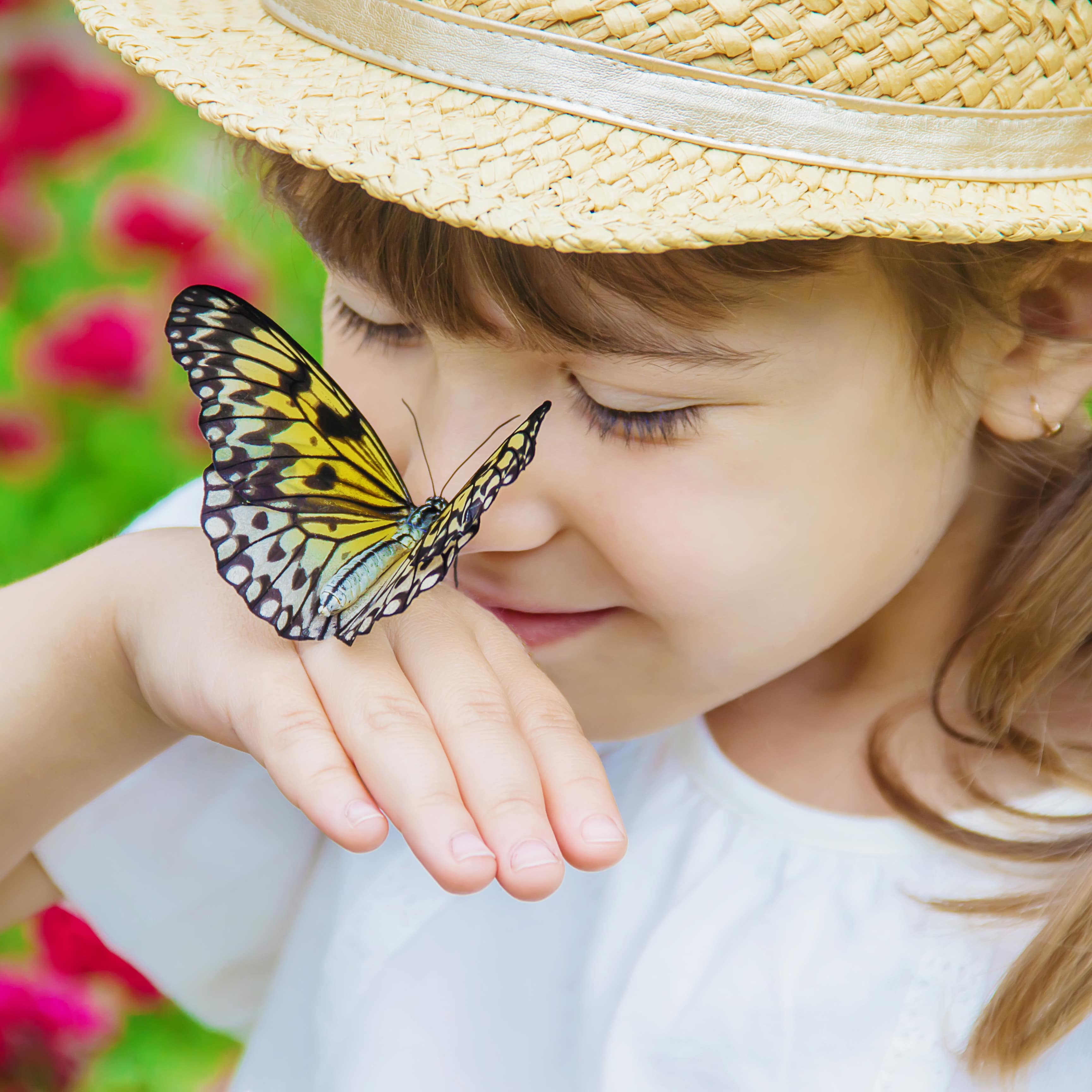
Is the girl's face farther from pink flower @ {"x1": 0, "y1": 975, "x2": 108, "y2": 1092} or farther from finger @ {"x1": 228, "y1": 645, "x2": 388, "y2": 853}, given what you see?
pink flower @ {"x1": 0, "y1": 975, "x2": 108, "y2": 1092}

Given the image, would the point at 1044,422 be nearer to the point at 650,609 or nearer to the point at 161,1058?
the point at 650,609

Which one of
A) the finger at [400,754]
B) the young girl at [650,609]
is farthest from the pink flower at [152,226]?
the finger at [400,754]

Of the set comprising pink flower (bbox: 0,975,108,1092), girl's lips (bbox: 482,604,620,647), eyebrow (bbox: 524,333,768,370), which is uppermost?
eyebrow (bbox: 524,333,768,370)

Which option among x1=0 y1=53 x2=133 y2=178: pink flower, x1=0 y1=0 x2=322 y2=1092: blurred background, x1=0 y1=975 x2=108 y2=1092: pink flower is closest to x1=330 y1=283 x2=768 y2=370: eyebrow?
x1=0 y1=0 x2=322 y2=1092: blurred background

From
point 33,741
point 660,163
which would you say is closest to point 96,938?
point 33,741

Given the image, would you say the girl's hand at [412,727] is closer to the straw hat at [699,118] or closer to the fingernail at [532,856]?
the fingernail at [532,856]

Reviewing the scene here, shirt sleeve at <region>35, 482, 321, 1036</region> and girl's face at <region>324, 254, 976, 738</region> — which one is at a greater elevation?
girl's face at <region>324, 254, 976, 738</region>
